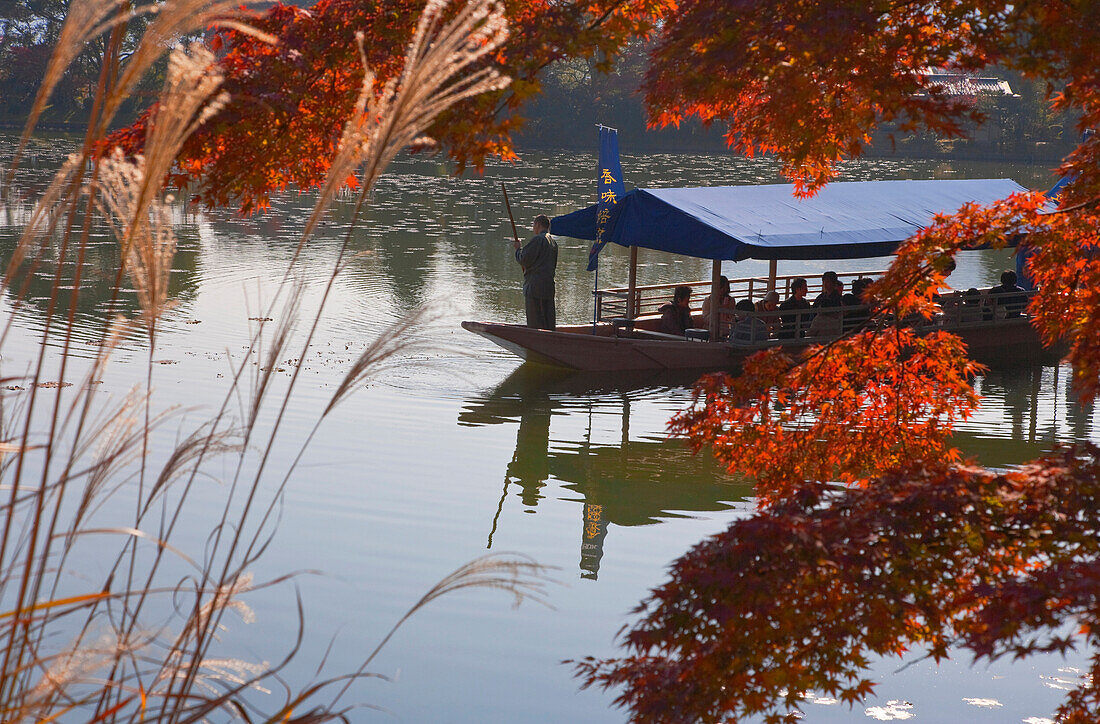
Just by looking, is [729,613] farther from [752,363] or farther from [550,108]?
[550,108]

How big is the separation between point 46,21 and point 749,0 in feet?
193

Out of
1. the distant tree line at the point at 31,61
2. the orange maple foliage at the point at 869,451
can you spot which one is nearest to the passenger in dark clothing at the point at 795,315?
the orange maple foliage at the point at 869,451

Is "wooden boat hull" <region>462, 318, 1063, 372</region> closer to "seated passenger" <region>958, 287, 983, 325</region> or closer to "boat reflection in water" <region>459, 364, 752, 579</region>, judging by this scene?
"boat reflection in water" <region>459, 364, 752, 579</region>

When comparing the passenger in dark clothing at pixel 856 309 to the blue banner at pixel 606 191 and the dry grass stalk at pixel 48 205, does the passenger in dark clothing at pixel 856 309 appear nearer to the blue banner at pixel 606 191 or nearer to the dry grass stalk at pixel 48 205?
the blue banner at pixel 606 191

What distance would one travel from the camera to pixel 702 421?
15.6ft

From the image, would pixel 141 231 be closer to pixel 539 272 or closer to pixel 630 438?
pixel 630 438

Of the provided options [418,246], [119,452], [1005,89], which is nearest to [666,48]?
[119,452]

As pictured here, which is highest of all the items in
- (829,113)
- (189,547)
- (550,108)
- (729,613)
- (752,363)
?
(550,108)

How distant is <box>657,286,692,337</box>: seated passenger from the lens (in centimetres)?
1343

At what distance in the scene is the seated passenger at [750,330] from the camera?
41.2 ft

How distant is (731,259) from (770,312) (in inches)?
35.4

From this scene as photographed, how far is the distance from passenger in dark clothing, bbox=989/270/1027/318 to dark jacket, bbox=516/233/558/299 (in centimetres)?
556

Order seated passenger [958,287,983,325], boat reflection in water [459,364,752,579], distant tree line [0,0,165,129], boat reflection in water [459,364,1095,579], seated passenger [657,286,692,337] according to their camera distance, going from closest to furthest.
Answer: boat reflection in water [459,364,752,579] → boat reflection in water [459,364,1095,579] → seated passenger [657,286,692,337] → seated passenger [958,287,983,325] → distant tree line [0,0,165,129]

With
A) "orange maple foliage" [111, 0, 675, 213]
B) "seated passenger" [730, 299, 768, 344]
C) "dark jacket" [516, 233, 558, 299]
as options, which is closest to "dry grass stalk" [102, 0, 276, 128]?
"orange maple foliage" [111, 0, 675, 213]
